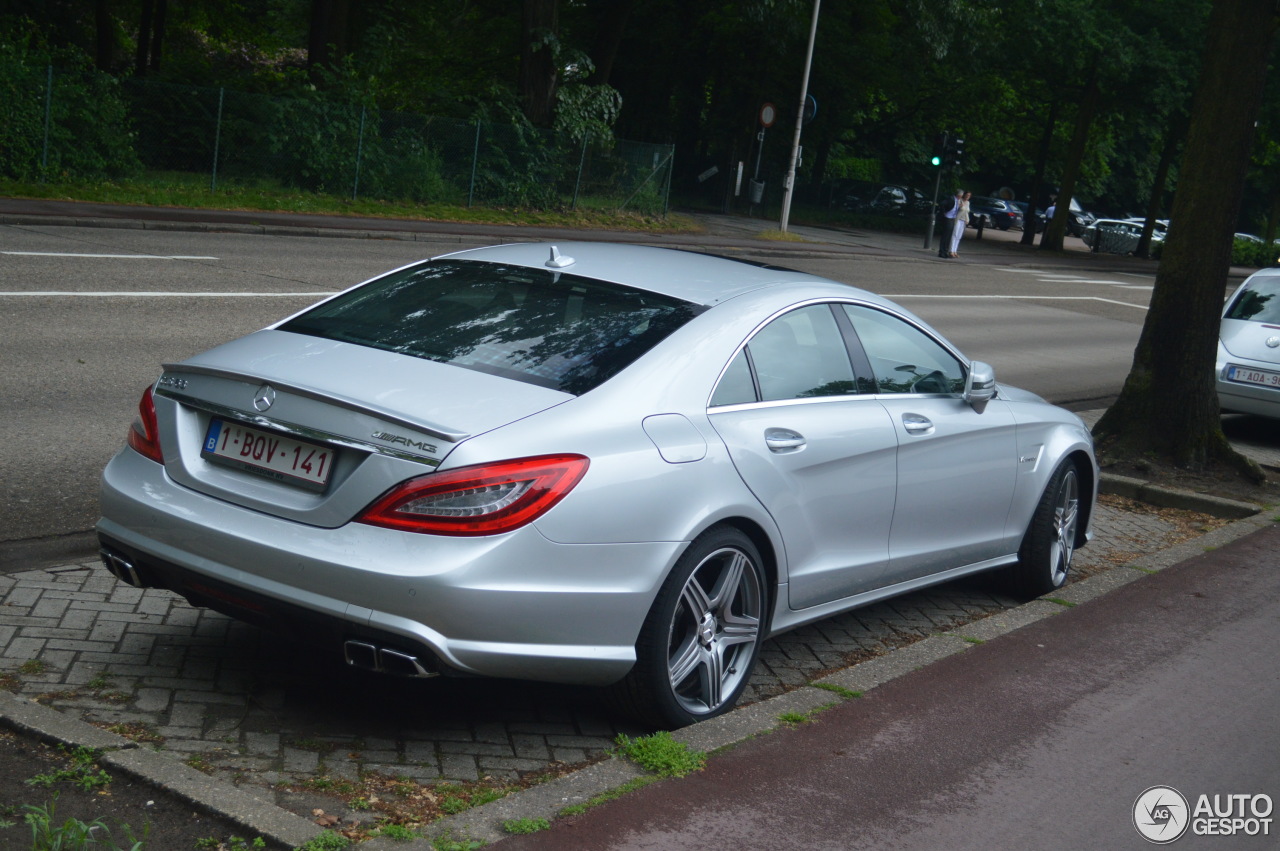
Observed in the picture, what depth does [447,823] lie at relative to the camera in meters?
3.40

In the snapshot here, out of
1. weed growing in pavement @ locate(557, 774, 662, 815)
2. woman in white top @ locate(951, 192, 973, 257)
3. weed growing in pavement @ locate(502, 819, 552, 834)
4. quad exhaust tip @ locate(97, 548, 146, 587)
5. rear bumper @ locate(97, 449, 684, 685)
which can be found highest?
woman in white top @ locate(951, 192, 973, 257)

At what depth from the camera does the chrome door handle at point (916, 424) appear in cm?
537

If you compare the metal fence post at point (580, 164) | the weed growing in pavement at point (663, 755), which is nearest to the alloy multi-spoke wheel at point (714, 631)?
the weed growing in pavement at point (663, 755)

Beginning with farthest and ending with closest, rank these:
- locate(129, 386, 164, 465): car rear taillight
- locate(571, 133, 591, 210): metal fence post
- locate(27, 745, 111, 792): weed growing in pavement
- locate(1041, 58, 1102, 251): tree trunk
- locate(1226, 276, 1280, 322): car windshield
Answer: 1. locate(1041, 58, 1102, 251): tree trunk
2. locate(571, 133, 591, 210): metal fence post
3. locate(1226, 276, 1280, 322): car windshield
4. locate(129, 386, 164, 465): car rear taillight
5. locate(27, 745, 111, 792): weed growing in pavement

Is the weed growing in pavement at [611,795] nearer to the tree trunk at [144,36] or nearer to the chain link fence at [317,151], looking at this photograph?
the chain link fence at [317,151]

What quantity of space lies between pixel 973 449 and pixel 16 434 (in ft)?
16.4

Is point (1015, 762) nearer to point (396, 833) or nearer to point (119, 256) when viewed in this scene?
point (396, 833)

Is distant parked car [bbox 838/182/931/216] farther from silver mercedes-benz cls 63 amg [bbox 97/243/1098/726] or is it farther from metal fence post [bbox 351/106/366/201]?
silver mercedes-benz cls 63 amg [bbox 97/243/1098/726]

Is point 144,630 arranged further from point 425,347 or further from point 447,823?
point 447,823

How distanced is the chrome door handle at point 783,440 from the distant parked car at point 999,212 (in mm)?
58121

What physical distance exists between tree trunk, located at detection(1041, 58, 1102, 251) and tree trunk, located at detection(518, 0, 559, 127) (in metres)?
19.6

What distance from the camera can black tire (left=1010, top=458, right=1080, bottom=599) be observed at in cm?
648

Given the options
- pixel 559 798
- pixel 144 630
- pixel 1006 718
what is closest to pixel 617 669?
pixel 559 798

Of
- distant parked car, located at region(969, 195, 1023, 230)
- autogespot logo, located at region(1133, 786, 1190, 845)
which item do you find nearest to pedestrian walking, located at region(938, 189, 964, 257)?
distant parked car, located at region(969, 195, 1023, 230)
